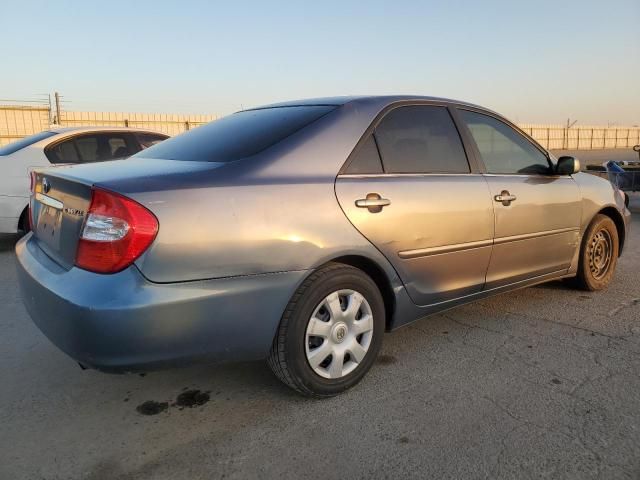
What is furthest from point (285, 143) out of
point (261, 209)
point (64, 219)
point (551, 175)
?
point (551, 175)

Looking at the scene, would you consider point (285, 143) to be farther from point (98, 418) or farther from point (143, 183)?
point (98, 418)

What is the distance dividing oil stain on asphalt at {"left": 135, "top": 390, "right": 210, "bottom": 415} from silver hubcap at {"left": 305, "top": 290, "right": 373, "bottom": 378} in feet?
2.00

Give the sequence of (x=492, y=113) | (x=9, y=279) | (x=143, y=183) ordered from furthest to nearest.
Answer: (x=9, y=279) → (x=492, y=113) → (x=143, y=183)

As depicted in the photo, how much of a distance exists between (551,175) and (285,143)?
2.18m

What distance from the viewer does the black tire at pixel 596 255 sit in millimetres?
4070

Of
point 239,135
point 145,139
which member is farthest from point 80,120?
point 239,135

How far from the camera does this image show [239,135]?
9.13ft

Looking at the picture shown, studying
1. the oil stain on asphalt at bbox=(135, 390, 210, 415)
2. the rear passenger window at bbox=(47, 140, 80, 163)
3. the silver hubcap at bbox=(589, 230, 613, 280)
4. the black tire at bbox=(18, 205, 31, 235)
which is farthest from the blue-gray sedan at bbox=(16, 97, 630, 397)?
the rear passenger window at bbox=(47, 140, 80, 163)

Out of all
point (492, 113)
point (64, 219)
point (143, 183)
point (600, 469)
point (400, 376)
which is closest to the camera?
point (600, 469)

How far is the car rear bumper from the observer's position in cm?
201

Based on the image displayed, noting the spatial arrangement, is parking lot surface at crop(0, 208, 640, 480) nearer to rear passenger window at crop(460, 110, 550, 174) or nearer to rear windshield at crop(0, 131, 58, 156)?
rear passenger window at crop(460, 110, 550, 174)

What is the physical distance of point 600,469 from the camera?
6.52ft

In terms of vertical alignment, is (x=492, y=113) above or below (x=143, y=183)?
above

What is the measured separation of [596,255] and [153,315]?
12.0 feet
